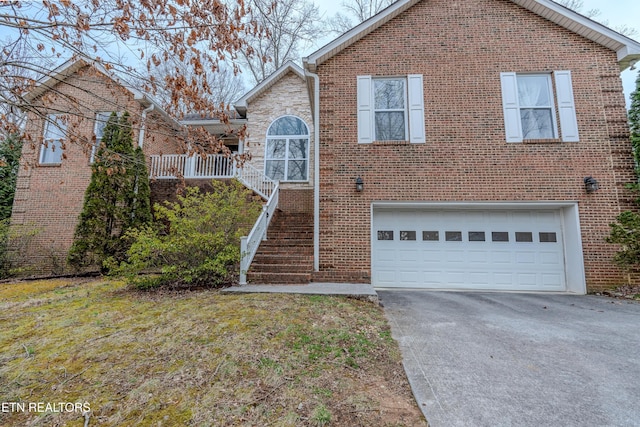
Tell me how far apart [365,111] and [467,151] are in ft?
8.84

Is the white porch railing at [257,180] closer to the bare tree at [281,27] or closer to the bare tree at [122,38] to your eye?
the bare tree at [281,27]

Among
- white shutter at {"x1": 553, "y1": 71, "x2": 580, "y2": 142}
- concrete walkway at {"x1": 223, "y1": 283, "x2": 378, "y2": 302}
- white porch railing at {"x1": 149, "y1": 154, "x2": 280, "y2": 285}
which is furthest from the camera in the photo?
white porch railing at {"x1": 149, "y1": 154, "x2": 280, "y2": 285}

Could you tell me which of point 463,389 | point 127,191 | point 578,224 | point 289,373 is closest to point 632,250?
point 578,224

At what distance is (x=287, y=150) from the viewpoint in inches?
464

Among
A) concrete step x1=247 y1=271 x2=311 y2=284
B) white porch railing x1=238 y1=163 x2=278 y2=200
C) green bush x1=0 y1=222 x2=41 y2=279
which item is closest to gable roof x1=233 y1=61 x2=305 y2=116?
white porch railing x1=238 y1=163 x2=278 y2=200

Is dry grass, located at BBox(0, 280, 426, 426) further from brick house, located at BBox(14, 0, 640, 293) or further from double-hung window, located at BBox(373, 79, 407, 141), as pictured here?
double-hung window, located at BBox(373, 79, 407, 141)

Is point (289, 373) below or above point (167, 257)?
below

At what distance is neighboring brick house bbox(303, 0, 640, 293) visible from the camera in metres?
7.02

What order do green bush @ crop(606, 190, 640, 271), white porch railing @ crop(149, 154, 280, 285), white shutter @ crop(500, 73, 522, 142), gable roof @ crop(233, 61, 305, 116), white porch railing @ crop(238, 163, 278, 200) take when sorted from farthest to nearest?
gable roof @ crop(233, 61, 305, 116) → white porch railing @ crop(238, 163, 278, 200) → white porch railing @ crop(149, 154, 280, 285) → white shutter @ crop(500, 73, 522, 142) → green bush @ crop(606, 190, 640, 271)

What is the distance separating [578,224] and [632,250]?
1.02 m

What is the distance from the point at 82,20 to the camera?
3.22 m

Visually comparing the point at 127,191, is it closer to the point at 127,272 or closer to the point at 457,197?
the point at 127,272

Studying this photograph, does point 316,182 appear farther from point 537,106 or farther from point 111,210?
point 111,210

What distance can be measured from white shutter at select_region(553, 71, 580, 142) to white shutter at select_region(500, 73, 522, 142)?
0.95 metres
